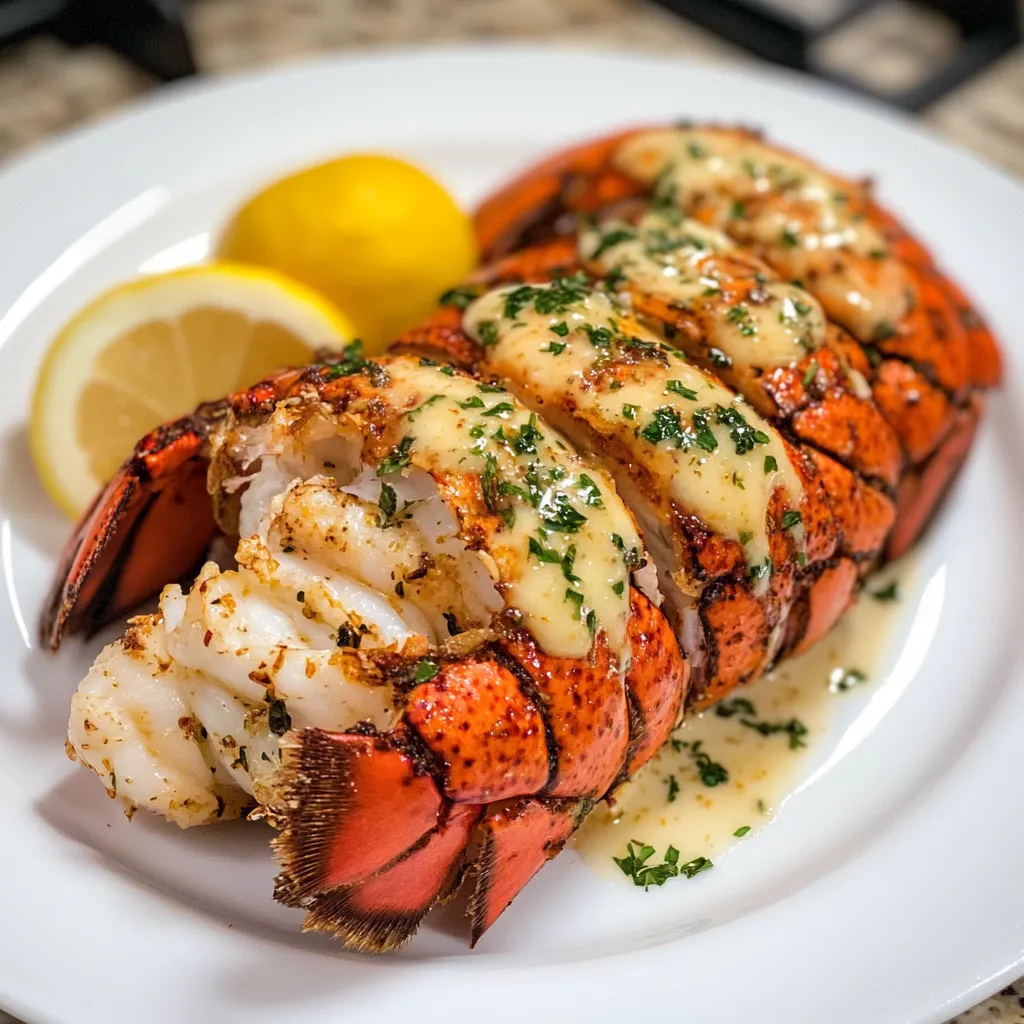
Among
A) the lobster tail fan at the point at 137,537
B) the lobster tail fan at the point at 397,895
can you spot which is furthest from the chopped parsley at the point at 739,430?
the lobster tail fan at the point at 137,537

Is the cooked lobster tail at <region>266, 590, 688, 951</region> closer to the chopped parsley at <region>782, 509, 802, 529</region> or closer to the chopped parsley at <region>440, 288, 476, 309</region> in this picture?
the chopped parsley at <region>782, 509, 802, 529</region>

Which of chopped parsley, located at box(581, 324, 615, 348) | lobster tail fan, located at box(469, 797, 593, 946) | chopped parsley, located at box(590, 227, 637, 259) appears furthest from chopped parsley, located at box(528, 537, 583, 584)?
chopped parsley, located at box(590, 227, 637, 259)

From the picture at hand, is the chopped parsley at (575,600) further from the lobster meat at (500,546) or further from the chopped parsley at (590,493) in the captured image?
the chopped parsley at (590,493)

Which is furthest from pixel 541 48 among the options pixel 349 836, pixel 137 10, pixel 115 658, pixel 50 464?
pixel 349 836

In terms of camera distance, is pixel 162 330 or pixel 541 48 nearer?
pixel 162 330

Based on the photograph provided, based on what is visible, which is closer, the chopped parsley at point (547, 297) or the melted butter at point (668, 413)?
the melted butter at point (668, 413)

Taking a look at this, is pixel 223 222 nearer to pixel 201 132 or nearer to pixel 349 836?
pixel 201 132

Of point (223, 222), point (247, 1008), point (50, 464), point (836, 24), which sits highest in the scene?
point (836, 24)
